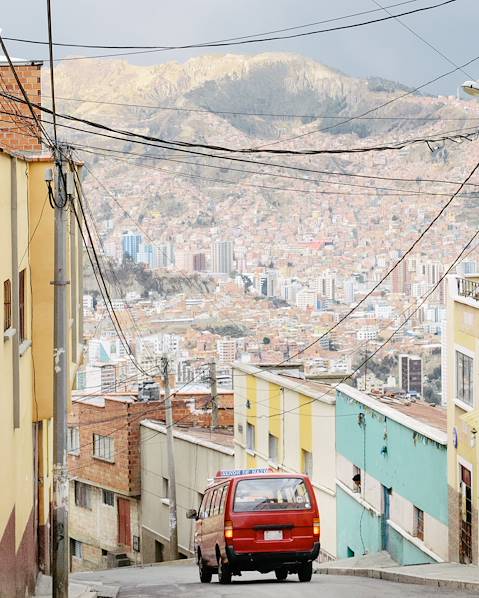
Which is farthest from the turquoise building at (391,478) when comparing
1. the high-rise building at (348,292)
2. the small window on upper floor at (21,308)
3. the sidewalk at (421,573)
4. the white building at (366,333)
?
the high-rise building at (348,292)

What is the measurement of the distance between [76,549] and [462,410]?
31.1 meters

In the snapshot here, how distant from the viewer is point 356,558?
110ft

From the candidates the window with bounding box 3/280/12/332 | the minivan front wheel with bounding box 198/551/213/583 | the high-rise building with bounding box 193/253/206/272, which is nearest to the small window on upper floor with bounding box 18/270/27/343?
the window with bounding box 3/280/12/332

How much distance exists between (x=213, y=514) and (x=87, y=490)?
1333 inches

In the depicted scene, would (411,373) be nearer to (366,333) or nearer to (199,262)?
(366,333)

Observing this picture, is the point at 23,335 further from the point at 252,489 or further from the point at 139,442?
the point at 139,442

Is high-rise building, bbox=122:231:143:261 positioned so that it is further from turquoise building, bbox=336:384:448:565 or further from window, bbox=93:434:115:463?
turquoise building, bbox=336:384:448:565

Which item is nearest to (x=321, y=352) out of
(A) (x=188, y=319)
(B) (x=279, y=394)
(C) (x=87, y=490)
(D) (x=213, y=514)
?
(A) (x=188, y=319)

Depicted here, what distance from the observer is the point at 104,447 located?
173 ft

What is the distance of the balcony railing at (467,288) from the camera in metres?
28.3

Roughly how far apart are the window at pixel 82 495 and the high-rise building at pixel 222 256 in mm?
122410

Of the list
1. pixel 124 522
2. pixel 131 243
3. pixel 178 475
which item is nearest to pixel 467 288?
pixel 178 475

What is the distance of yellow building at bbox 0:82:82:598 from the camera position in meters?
15.1

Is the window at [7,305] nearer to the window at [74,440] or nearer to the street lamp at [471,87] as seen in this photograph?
the street lamp at [471,87]
